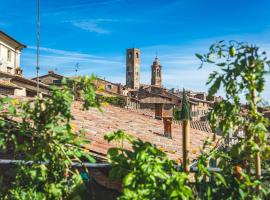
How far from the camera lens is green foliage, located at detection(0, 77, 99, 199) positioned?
2879 mm

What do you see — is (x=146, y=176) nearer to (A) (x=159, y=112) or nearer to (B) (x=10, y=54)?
(A) (x=159, y=112)

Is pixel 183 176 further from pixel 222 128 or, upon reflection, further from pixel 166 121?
pixel 166 121

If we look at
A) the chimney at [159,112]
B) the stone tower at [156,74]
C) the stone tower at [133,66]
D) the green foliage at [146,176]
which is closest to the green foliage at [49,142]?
the green foliage at [146,176]

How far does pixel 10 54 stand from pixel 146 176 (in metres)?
42.8

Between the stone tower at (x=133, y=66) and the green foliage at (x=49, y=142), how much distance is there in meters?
101

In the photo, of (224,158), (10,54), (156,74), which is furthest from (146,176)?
(156,74)

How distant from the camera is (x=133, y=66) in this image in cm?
10562

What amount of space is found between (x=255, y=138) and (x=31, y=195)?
188 cm

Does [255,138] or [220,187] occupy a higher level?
[255,138]

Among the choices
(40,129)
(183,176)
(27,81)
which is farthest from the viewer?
(27,81)

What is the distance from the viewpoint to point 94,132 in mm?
7223

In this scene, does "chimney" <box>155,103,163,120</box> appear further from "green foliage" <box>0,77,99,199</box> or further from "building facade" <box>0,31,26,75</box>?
"building facade" <box>0,31,26,75</box>

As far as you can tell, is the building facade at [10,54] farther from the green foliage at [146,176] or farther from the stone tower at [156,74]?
the stone tower at [156,74]

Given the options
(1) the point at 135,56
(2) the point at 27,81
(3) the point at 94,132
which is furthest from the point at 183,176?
(1) the point at 135,56
